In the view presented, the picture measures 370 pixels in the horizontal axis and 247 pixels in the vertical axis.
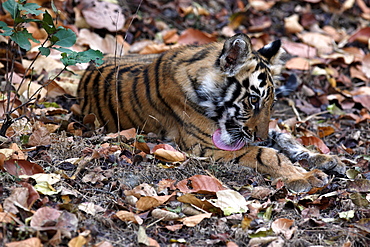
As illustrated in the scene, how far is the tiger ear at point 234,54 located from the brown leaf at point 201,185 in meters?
0.98

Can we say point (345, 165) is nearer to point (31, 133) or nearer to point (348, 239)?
point (348, 239)

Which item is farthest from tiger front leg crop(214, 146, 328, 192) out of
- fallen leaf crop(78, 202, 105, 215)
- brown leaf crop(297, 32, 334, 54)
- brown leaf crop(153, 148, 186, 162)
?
brown leaf crop(297, 32, 334, 54)

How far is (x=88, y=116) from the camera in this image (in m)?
4.66

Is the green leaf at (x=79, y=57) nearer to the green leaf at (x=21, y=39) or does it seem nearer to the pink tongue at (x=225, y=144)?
the green leaf at (x=21, y=39)

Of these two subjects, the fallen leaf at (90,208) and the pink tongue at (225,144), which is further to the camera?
the pink tongue at (225,144)

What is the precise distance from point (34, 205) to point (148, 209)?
716 mm

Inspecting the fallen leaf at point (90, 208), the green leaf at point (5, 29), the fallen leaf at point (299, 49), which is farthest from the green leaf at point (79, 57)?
the fallen leaf at point (299, 49)

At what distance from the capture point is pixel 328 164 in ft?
13.6

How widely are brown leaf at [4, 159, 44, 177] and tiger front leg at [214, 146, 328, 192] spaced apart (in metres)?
1.50

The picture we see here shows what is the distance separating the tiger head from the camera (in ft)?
13.2

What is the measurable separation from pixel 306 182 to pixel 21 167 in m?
2.08

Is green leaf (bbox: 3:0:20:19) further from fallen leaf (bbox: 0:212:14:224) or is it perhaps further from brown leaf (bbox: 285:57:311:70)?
brown leaf (bbox: 285:57:311:70)

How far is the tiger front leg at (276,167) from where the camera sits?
3.77 metres

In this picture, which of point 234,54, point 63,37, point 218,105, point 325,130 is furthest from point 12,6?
point 325,130
